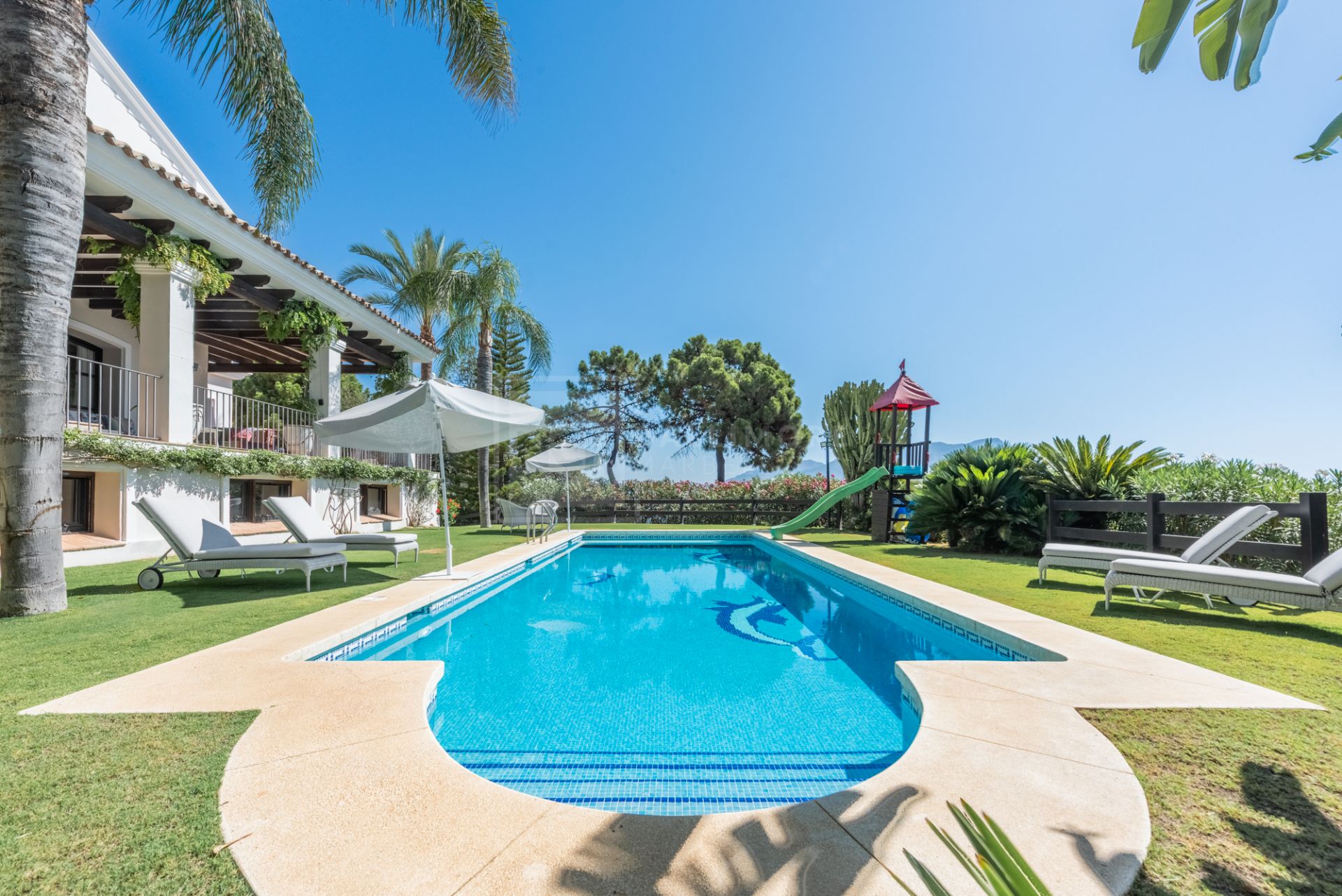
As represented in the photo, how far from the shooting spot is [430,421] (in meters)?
7.64

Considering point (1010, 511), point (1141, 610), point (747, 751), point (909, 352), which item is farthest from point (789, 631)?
point (909, 352)

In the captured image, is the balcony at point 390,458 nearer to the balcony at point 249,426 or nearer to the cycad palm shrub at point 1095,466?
the balcony at point 249,426

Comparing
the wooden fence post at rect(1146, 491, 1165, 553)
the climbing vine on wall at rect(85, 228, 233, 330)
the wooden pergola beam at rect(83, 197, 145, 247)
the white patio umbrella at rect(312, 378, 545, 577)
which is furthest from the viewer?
the climbing vine on wall at rect(85, 228, 233, 330)

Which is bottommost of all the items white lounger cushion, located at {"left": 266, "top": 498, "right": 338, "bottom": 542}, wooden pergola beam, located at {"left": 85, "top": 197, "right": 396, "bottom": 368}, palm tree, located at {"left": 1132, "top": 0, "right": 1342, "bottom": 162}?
white lounger cushion, located at {"left": 266, "top": 498, "right": 338, "bottom": 542}

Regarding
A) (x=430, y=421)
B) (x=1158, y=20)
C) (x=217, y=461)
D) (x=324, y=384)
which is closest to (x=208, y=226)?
(x=217, y=461)

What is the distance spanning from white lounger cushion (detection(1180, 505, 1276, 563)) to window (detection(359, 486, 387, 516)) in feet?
50.3

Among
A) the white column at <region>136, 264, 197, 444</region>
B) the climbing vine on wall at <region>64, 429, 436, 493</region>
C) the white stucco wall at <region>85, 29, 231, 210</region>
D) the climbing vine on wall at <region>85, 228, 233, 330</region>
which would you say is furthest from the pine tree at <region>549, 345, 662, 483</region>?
the white column at <region>136, 264, 197, 444</region>

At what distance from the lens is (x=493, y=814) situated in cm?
199

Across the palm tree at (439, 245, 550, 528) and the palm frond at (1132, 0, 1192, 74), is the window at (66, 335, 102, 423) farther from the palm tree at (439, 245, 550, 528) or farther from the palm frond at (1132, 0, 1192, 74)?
the palm frond at (1132, 0, 1192, 74)

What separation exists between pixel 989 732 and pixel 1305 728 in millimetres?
1469

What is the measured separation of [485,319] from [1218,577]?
15870 millimetres

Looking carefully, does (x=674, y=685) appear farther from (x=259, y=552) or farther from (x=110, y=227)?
(x=110, y=227)

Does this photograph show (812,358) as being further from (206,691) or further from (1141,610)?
(206,691)

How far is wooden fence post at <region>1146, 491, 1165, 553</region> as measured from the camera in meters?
7.72
